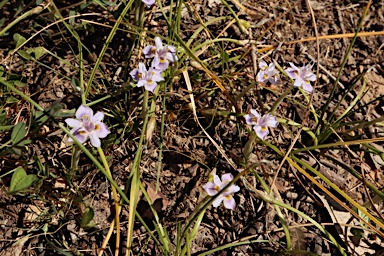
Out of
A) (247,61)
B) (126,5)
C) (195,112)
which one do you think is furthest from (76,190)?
(247,61)

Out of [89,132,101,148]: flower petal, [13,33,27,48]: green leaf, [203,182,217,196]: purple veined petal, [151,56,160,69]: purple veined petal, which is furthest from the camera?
[13,33,27,48]: green leaf

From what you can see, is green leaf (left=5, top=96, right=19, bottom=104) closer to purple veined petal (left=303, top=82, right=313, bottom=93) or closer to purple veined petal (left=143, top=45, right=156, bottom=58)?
purple veined petal (left=143, top=45, right=156, bottom=58)

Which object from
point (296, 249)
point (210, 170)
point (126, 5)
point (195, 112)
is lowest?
point (296, 249)

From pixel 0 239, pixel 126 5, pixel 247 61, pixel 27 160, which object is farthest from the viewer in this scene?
pixel 247 61

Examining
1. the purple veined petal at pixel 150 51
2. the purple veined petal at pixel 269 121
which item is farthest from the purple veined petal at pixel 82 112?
the purple veined petal at pixel 269 121

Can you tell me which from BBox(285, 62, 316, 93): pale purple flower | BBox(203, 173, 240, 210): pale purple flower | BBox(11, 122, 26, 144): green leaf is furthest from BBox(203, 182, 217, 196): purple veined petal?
BBox(11, 122, 26, 144): green leaf

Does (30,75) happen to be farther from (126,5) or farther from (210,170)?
(210,170)

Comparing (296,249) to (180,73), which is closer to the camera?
(296,249)
